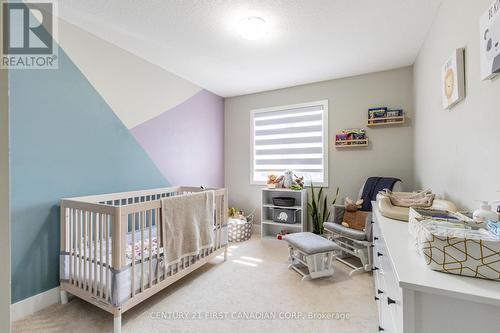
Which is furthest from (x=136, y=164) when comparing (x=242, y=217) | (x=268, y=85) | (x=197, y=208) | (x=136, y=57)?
(x=268, y=85)

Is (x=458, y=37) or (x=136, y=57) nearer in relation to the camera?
(x=458, y=37)

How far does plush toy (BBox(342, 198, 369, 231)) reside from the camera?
2707 millimetres

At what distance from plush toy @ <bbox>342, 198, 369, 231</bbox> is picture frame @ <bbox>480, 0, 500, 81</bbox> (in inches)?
74.7

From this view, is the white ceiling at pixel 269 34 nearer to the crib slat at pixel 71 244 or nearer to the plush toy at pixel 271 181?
the plush toy at pixel 271 181

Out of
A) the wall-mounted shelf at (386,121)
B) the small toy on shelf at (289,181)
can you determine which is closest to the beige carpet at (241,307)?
the small toy on shelf at (289,181)

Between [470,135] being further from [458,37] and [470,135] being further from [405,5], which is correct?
[405,5]

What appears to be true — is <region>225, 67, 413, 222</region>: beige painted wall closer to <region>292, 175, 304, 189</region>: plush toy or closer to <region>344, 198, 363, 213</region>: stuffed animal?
<region>292, 175, 304, 189</region>: plush toy

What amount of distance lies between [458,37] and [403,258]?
1519 mm

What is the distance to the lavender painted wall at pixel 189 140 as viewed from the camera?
296 cm

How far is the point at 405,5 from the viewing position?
1884 mm

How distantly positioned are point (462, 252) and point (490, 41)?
0.98m

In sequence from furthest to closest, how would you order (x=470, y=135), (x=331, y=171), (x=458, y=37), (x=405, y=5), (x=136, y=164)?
(x=331, y=171) → (x=136, y=164) → (x=405, y=5) → (x=458, y=37) → (x=470, y=135)

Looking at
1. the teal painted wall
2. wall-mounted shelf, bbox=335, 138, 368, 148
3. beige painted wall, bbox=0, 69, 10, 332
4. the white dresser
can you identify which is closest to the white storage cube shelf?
wall-mounted shelf, bbox=335, 138, 368, 148

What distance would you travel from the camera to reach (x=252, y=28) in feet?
6.98
